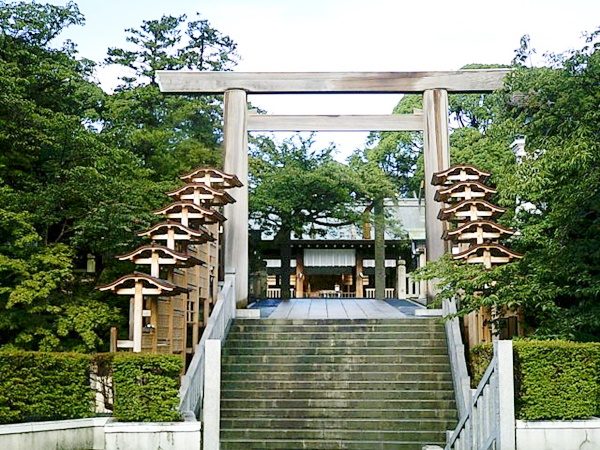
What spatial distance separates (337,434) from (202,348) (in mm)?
2271

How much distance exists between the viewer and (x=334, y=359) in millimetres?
12273

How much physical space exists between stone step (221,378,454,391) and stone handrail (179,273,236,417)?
2.81ft

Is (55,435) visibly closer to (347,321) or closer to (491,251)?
(347,321)

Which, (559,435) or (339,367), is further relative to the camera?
(339,367)

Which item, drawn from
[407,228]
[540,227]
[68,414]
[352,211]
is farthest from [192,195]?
[407,228]

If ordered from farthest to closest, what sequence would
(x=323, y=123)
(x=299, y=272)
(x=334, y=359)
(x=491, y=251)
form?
(x=299, y=272) → (x=323, y=123) → (x=334, y=359) → (x=491, y=251)

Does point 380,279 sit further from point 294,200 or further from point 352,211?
point 294,200

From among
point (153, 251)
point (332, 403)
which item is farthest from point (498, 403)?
point (153, 251)

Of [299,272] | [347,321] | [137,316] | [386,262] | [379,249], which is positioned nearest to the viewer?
[137,316]

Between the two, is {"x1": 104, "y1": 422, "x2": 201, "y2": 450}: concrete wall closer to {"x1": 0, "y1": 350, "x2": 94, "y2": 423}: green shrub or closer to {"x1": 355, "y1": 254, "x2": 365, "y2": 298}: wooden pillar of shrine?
{"x1": 0, "y1": 350, "x2": 94, "y2": 423}: green shrub

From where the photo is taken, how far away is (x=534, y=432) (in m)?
7.20

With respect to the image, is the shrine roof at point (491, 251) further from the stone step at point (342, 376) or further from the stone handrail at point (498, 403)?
the stone handrail at point (498, 403)

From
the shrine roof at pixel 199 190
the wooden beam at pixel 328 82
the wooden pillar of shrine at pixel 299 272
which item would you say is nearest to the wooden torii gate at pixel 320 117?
the wooden beam at pixel 328 82

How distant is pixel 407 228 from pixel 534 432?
22.5m
